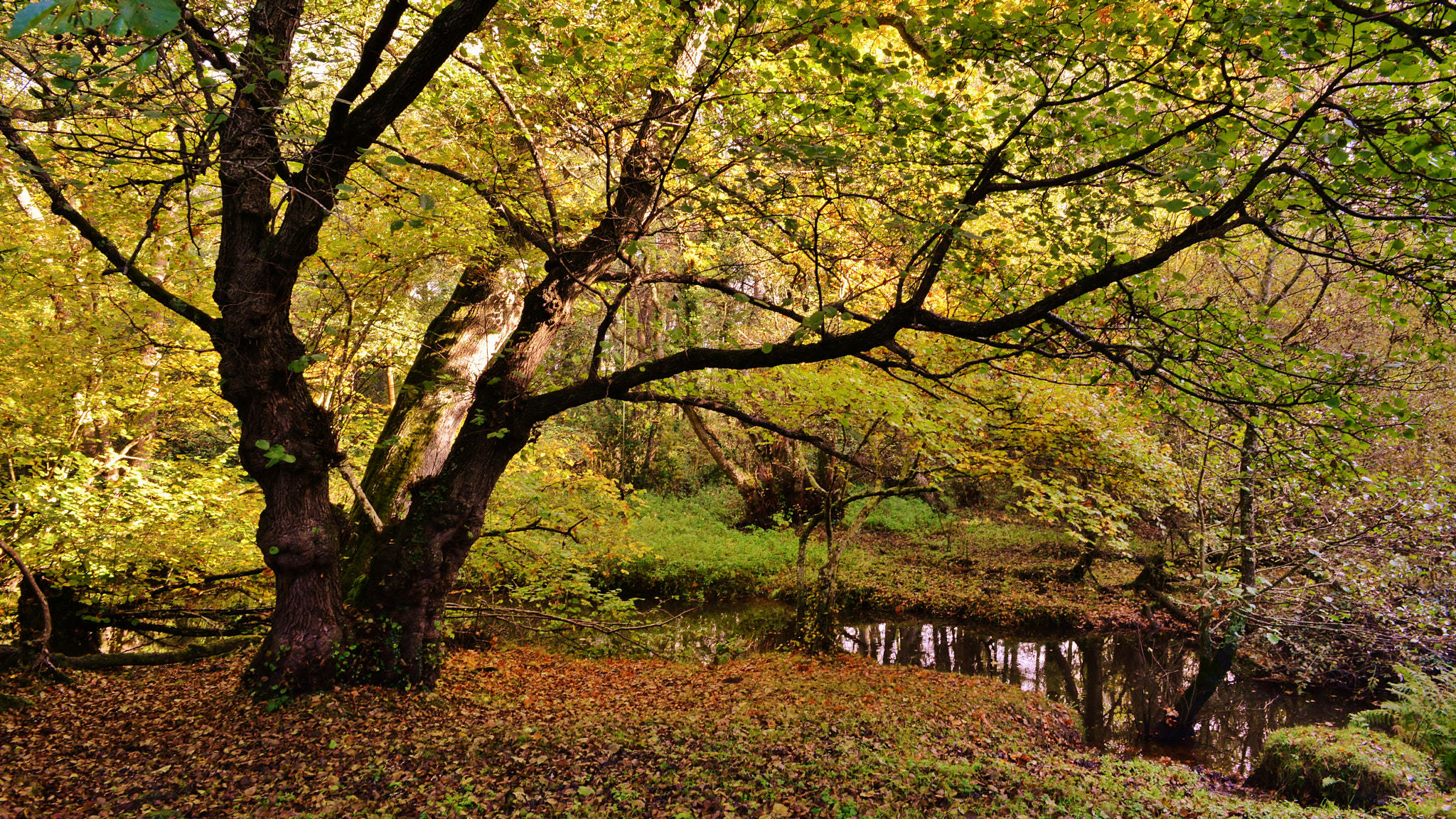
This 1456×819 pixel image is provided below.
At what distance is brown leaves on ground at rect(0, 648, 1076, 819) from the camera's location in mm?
3797

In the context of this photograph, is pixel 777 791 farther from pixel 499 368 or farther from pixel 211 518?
pixel 211 518

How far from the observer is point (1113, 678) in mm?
10078

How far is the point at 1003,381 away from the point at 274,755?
22.2 feet

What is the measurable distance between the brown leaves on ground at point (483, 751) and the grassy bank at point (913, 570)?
4.85 metres

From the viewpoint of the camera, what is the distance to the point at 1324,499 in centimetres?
773

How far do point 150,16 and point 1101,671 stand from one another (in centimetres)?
1227

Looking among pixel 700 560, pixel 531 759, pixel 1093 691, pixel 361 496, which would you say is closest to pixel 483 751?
pixel 531 759

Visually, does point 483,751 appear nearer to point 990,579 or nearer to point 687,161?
point 687,161

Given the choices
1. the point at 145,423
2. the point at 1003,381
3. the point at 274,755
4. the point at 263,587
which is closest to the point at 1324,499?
the point at 1003,381

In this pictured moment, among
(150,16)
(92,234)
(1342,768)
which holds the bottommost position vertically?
(1342,768)

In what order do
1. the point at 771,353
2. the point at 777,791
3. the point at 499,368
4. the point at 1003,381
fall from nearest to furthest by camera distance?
the point at 777,791 < the point at 771,353 < the point at 499,368 < the point at 1003,381

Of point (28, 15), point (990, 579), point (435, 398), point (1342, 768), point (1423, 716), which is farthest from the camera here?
point (990, 579)

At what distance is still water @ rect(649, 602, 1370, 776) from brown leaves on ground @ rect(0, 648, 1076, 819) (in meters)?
2.28

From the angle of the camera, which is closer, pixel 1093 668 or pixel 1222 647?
pixel 1222 647
